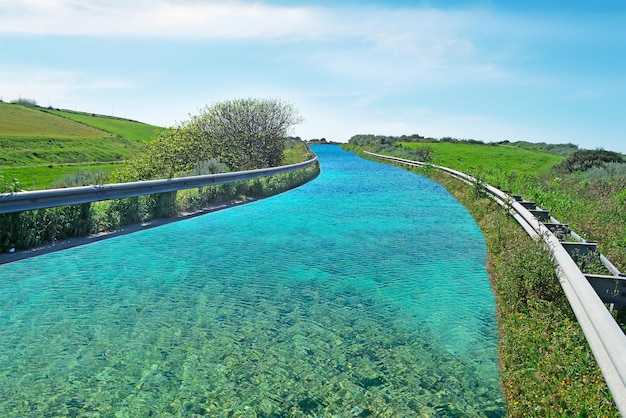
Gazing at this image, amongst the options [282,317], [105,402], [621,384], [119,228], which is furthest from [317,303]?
[119,228]

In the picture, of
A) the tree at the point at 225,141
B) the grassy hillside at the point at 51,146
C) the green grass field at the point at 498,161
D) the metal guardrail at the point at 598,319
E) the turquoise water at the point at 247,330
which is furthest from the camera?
the grassy hillside at the point at 51,146

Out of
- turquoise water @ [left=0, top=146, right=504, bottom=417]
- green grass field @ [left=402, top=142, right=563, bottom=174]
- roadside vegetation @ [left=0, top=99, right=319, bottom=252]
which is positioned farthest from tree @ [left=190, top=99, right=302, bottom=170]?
turquoise water @ [left=0, top=146, right=504, bottom=417]

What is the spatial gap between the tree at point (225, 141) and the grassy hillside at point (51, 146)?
2027 cm

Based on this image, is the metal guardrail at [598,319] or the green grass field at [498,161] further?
the green grass field at [498,161]

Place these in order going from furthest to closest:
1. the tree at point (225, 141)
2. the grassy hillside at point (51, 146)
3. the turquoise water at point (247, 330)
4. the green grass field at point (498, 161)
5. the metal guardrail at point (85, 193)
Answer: the grassy hillside at point (51, 146) < the green grass field at point (498, 161) < the tree at point (225, 141) < the metal guardrail at point (85, 193) < the turquoise water at point (247, 330)

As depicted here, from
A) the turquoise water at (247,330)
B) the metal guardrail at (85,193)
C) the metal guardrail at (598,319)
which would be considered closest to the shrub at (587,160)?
the turquoise water at (247,330)

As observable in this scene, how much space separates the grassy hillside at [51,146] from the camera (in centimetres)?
5712

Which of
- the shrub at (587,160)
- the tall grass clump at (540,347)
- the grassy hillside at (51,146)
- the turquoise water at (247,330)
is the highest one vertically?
the shrub at (587,160)

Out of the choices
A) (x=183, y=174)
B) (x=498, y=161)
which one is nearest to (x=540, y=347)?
(x=183, y=174)

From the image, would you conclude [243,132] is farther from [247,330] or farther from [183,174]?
[247,330]

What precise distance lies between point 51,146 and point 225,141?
6062 centimetres

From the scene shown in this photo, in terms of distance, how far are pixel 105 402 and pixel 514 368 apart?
3.43m

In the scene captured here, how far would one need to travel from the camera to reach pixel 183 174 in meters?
18.9

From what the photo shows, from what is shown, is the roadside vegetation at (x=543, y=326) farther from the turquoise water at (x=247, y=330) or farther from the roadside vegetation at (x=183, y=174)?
the roadside vegetation at (x=183, y=174)
